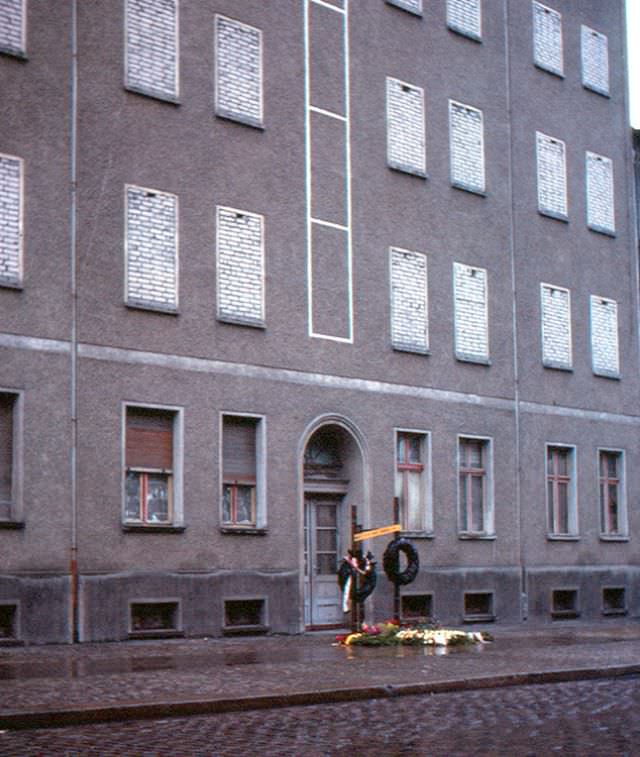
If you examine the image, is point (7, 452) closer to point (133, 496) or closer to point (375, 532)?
point (133, 496)

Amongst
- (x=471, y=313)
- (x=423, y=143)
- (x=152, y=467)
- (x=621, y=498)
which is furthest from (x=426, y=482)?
(x=621, y=498)

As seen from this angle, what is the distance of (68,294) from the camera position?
2425 cm

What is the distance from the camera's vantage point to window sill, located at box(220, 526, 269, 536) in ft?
86.9

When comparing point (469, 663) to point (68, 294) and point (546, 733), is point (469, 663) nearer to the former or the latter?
point (546, 733)

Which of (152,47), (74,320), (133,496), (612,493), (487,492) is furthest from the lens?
(612,493)

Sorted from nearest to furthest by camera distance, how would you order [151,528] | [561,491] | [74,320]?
[74,320] → [151,528] → [561,491]

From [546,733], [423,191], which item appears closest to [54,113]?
[423,191]

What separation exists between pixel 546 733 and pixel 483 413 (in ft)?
67.3

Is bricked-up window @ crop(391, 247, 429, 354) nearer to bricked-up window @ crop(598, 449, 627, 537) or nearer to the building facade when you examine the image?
the building facade

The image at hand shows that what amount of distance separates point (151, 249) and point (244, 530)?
498 centimetres

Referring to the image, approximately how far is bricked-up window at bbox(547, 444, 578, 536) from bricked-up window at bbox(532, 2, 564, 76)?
344 inches

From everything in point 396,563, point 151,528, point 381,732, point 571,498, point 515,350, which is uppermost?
point 515,350

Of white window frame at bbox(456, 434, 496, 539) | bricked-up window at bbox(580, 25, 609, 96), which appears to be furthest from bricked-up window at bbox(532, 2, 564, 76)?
white window frame at bbox(456, 434, 496, 539)

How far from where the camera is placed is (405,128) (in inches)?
1238
